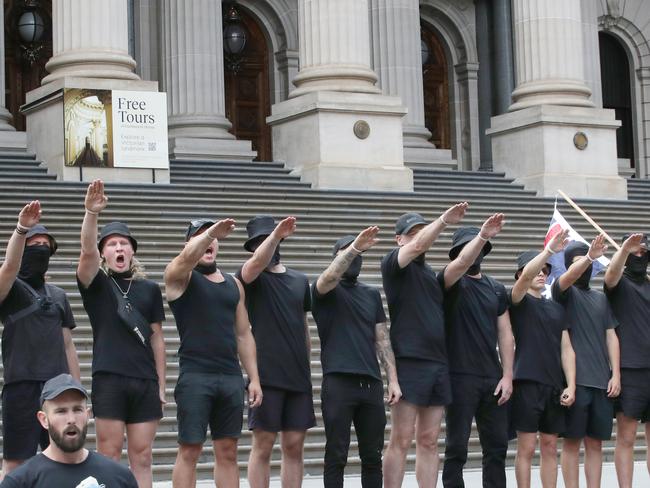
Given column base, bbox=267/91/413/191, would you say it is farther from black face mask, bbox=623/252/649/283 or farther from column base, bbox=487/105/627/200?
black face mask, bbox=623/252/649/283

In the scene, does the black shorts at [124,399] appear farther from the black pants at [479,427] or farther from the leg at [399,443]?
the black pants at [479,427]

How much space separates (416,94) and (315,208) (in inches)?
295

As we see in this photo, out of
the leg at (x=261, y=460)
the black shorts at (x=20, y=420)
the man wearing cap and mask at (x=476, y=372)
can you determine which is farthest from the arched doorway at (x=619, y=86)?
the black shorts at (x=20, y=420)

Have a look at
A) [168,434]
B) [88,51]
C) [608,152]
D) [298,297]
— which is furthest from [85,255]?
[608,152]

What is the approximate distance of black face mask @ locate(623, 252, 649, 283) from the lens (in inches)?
487

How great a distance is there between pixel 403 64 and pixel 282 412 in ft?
58.7

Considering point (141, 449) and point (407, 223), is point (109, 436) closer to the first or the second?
point (141, 449)

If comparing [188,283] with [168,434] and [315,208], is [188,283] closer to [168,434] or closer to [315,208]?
[168,434]

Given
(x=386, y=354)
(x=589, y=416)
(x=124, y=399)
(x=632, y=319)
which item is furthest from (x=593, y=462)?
(x=124, y=399)

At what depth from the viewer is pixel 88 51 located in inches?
881

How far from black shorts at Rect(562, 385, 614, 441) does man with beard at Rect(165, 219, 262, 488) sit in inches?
101

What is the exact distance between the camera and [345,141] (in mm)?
23672

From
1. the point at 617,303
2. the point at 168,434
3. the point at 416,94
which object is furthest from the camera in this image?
the point at 416,94

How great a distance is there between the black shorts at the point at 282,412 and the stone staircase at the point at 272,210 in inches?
144
